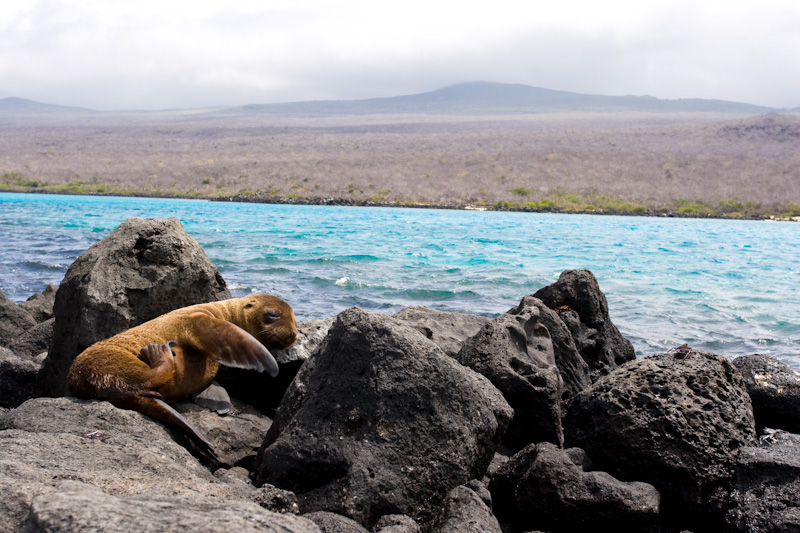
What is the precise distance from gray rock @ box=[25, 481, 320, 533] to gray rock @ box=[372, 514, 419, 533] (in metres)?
0.96

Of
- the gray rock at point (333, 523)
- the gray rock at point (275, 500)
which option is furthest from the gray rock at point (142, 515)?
the gray rock at point (333, 523)

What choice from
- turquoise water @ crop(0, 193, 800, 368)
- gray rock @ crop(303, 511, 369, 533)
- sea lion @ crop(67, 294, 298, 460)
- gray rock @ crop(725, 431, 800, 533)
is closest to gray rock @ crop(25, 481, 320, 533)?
gray rock @ crop(303, 511, 369, 533)

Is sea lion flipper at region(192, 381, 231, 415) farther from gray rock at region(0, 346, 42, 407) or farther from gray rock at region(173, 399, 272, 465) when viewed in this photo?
gray rock at region(0, 346, 42, 407)

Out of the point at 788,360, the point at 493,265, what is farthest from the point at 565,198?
the point at 788,360

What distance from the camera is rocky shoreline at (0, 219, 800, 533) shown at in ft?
10.6

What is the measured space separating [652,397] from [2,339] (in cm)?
673

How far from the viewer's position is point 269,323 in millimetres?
5020

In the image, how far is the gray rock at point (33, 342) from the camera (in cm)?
704

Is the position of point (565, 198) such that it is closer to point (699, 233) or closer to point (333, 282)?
point (699, 233)

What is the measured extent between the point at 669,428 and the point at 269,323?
277cm

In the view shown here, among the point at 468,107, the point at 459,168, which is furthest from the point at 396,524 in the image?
the point at 468,107

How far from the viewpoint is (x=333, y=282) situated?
1422 cm

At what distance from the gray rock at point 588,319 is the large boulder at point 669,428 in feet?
7.19

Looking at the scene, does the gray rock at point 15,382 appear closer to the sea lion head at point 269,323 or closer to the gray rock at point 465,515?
the sea lion head at point 269,323
